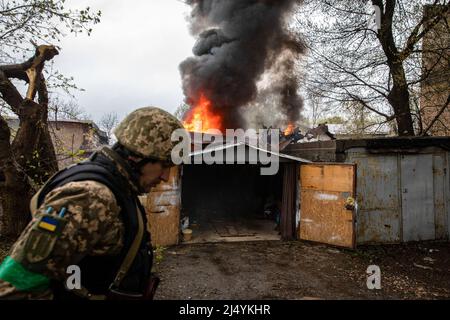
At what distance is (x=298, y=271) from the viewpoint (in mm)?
7137

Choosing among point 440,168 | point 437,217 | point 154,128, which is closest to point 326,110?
point 440,168

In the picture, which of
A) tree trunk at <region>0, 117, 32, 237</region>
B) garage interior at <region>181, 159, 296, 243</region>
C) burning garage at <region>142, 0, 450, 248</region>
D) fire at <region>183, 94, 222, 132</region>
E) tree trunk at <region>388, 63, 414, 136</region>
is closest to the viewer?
tree trunk at <region>0, 117, 32, 237</region>

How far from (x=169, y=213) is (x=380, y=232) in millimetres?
6742

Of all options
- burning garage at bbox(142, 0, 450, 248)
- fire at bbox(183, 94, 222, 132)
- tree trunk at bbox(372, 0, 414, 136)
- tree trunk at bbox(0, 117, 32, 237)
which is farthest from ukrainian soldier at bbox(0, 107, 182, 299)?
fire at bbox(183, 94, 222, 132)

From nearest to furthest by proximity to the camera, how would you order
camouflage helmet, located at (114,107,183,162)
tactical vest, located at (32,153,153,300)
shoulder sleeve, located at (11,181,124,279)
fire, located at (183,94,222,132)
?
shoulder sleeve, located at (11,181,124,279), tactical vest, located at (32,153,153,300), camouflage helmet, located at (114,107,183,162), fire, located at (183,94,222,132)

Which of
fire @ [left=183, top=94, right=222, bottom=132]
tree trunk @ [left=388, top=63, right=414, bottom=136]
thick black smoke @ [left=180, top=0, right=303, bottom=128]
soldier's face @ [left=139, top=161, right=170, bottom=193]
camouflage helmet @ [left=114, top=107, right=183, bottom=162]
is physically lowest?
soldier's face @ [left=139, top=161, right=170, bottom=193]

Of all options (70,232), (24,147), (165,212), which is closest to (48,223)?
(70,232)

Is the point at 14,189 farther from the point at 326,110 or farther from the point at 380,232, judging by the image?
the point at 326,110

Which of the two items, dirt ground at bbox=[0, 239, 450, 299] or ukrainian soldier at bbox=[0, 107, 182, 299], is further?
dirt ground at bbox=[0, 239, 450, 299]

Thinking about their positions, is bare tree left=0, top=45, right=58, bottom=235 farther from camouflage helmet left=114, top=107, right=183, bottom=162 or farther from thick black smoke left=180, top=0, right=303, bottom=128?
thick black smoke left=180, top=0, right=303, bottom=128

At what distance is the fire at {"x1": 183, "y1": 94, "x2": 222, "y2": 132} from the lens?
19328 millimetres
